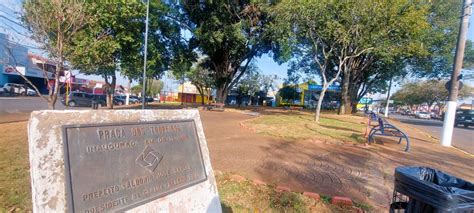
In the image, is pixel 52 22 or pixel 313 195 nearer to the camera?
pixel 313 195

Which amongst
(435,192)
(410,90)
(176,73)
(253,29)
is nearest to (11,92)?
(176,73)

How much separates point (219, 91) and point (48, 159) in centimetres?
2530

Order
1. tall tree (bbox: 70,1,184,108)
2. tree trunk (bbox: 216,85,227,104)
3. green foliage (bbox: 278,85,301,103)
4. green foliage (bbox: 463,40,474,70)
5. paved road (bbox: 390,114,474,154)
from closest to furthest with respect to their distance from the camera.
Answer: paved road (bbox: 390,114,474,154), tall tree (bbox: 70,1,184,108), green foliage (bbox: 463,40,474,70), tree trunk (bbox: 216,85,227,104), green foliage (bbox: 278,85,301,103)

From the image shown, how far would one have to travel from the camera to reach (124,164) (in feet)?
7.67

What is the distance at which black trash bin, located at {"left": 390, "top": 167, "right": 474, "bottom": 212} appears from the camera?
1.99m

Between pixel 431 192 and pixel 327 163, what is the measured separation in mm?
3927

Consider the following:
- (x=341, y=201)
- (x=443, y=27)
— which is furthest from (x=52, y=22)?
(x=443, y=27)

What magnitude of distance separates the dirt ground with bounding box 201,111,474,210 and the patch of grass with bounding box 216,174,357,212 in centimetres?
42

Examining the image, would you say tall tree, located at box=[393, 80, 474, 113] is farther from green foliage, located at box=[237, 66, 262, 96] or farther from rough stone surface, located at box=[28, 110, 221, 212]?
rough stone surface, located at box=[28, 110, 221, 212]

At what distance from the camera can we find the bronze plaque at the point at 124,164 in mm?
2072

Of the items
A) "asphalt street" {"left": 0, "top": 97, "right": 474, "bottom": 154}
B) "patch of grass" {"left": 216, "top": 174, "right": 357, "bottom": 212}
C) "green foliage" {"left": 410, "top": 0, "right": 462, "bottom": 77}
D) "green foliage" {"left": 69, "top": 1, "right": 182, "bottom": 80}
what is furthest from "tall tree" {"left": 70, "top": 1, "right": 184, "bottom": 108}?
"green foliage" {"left": 410, "top": 0, "right": 462, "bottom": 77}

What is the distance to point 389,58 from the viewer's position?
1537 centimetres

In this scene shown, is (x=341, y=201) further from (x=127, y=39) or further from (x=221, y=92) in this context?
(x=221, y=92)

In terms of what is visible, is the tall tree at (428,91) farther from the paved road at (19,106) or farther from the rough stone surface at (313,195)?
the paved road at (19,106)
